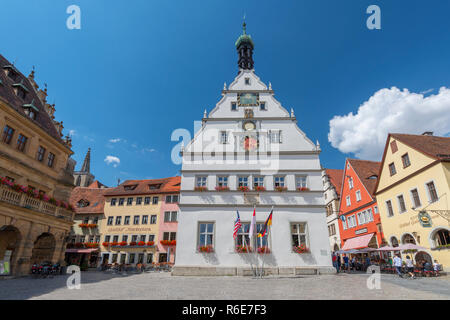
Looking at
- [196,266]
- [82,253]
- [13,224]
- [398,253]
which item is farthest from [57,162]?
[398,253]

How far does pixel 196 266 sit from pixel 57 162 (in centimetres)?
1626

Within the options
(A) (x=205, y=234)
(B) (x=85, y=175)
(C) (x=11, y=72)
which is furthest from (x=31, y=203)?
(B) (x=85, y=175)

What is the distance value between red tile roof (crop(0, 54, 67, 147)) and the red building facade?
103 ft

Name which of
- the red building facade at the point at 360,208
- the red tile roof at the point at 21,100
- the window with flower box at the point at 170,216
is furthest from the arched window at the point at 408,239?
the red tile roof at the point at 21,100

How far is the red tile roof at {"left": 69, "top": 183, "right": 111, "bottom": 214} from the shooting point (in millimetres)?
38344

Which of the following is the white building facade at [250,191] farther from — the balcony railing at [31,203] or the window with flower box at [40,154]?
the window with flower box at [40,154]

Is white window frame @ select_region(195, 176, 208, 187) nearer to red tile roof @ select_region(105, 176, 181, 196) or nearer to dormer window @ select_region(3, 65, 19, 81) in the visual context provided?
red tile roof @ select_region(105, 176, 181, 196)

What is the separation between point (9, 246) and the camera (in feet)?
57.9

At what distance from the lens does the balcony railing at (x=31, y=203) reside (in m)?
15.3

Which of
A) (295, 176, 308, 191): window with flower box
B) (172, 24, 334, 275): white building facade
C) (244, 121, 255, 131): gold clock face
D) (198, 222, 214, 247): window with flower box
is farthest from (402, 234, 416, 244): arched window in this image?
(198, 222, 214, 247): window with flower box

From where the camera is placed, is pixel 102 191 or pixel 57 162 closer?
pixel 57 162
